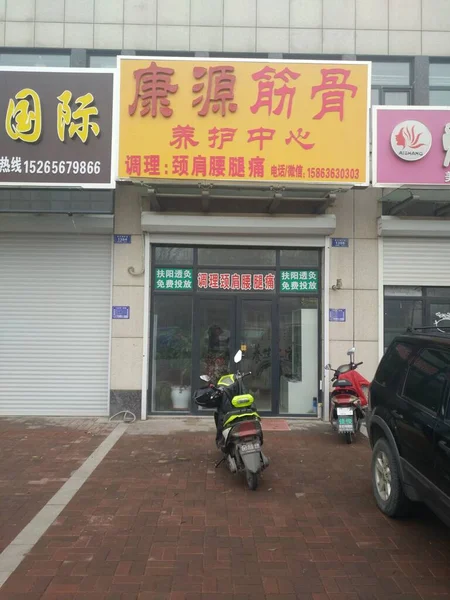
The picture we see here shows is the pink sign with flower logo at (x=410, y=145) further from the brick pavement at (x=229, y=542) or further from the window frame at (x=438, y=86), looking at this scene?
the brick pavement at (x=229, y=542)

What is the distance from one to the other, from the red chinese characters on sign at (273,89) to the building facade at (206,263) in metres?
1.14

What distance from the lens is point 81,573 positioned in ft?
11.8

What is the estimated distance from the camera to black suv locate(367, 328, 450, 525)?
145 inches

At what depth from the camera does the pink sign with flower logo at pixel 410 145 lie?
304 inches

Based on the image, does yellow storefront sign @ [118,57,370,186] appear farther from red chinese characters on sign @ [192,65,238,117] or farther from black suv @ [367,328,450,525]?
black suv @ [367,328,450,525]

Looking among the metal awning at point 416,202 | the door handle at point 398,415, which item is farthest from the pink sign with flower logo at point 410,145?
the door handle at point 398,415

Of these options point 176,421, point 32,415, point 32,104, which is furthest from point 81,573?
point 32,104

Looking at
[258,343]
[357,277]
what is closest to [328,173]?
[357,277]

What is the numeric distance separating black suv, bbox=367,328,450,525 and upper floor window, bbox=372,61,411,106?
20.7ft

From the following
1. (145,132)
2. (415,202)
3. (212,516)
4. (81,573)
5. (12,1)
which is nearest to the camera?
(81,573)

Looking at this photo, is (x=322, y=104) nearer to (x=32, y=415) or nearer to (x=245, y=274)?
(x=245, y=274)

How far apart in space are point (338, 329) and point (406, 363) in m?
4.07

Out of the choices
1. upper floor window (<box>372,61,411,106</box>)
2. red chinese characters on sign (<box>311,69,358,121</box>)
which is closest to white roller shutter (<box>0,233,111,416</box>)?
red chinese characters on sign (<box>311,69,358,121</box>)

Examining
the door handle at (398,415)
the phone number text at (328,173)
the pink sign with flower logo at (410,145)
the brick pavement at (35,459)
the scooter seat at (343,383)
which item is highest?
the pink sign with flower logo at (410,145)
